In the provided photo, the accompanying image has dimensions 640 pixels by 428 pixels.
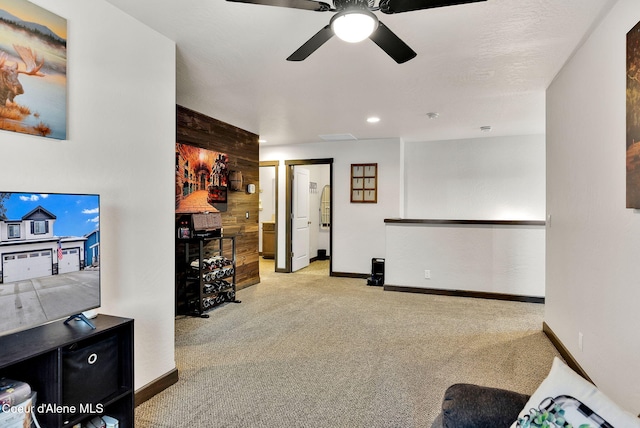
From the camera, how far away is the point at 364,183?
6387 millimetres

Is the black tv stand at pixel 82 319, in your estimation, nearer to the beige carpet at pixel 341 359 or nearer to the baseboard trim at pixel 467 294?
the beige carpet at pixel 341 359

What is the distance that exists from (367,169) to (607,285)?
442 cm

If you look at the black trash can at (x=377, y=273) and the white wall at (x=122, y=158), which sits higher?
the white wall at (x=122, y=158)

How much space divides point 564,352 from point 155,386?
3.24 m

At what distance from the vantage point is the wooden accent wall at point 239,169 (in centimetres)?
466

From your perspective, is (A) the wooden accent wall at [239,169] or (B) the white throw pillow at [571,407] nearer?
(B) the white throw pillow at [571,407]

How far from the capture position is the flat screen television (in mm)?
1479

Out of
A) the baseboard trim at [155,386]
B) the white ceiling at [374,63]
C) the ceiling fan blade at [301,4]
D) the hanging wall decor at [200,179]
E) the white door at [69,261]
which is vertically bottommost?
the baseboard trim at [155,386]

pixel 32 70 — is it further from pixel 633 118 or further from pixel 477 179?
pixel 477 179

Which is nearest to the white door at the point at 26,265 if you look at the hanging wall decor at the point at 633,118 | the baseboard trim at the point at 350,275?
the hanging wall decor at the point at 633,118

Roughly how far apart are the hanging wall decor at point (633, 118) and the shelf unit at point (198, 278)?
3.87 m

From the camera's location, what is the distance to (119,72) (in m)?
2.21

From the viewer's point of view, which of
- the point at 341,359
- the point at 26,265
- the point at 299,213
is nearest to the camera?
the point at 26,265

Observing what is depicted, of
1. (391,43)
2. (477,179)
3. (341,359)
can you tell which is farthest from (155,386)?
(477,179)
